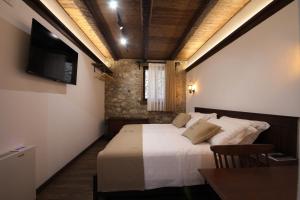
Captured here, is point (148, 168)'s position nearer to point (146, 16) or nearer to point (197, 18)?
point (146, 16)

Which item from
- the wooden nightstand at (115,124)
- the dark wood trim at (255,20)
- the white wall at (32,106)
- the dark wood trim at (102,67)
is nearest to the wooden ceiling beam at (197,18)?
the dark wood trim at (255,20)

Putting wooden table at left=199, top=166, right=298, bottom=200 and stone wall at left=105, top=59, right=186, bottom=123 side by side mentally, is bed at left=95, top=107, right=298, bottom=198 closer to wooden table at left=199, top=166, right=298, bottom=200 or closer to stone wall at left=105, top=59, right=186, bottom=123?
wooden table at left=199, top=166, right=298, bottom=200

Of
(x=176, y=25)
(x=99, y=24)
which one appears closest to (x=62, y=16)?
(x=99, y=24)

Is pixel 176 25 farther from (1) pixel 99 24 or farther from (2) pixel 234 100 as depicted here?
(2) pixel 234 100

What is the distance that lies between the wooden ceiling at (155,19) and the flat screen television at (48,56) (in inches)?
28.2

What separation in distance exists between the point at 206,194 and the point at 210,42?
318 cm

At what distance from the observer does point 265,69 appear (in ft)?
6.88

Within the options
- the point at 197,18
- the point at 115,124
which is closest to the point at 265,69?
the point at 197,18

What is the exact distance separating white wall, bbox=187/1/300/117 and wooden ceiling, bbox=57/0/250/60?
58 cm

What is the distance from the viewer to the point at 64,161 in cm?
282

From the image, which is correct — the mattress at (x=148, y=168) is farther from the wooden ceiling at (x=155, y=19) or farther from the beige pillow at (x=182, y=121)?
the wooden ceiling at (x=155, y=19)

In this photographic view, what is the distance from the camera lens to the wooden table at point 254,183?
0.94 m

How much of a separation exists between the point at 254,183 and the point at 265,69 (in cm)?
158

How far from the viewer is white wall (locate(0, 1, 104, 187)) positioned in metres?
1.65
